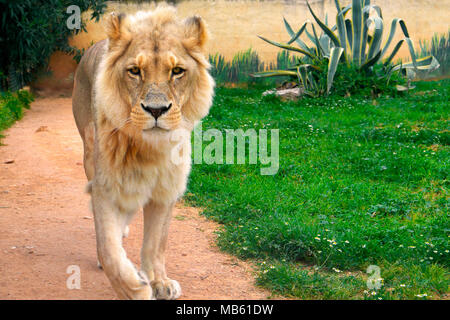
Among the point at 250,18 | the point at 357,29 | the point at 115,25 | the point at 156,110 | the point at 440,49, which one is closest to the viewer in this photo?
the point at 156,110

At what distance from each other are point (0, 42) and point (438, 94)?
880 centimetres

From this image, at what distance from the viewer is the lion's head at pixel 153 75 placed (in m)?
2.96

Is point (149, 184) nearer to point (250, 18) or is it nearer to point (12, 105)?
point (12, 105)

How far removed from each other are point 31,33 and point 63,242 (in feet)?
23.6

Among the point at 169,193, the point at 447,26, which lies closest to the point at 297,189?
the point at 169,193

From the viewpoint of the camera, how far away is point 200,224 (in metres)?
5.03

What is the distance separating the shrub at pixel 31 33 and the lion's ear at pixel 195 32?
26.3 ft

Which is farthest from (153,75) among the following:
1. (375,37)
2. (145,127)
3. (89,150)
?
(375,37)

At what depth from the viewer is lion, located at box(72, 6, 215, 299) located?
9.75ft

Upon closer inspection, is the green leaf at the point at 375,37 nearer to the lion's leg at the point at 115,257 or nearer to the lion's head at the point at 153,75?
the lion's head at the point at 153,75

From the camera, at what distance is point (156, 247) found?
3.52 m

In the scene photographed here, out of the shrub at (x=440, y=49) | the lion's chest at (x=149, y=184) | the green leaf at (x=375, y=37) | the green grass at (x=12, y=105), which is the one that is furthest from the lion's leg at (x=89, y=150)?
the shrub at (x=440, y=49)

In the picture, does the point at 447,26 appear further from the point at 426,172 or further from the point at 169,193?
the point at 169,193

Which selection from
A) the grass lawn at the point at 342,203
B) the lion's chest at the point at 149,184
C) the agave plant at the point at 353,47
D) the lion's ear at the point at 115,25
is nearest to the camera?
the lion's ear at the point at 115,25
